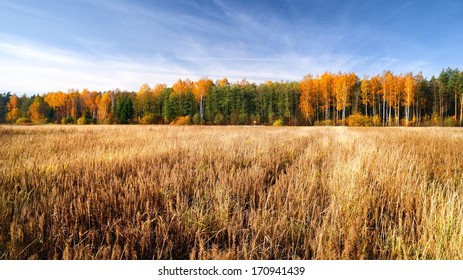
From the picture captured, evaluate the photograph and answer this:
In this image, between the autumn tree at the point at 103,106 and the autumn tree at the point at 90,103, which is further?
the autumn tree at the point at 90,103

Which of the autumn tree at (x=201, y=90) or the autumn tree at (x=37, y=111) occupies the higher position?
the autumn tree at (x=201, y=90)

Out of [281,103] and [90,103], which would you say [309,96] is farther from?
[90,103]

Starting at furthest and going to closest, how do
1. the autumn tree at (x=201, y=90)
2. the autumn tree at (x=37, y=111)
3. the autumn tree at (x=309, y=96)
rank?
1. the autumn tree at (x=201, y=90)
2. the autumn tree at (x=37, y=111)
3. the autumn tree at (x=309, y=96)

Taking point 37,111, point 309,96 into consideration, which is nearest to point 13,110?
point 37,111

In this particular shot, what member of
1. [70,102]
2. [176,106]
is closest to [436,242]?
[176,106]

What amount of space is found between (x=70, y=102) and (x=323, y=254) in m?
86.1

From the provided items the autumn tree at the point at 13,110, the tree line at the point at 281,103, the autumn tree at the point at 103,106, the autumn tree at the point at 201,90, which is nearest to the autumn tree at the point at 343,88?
the tree line at the point at 281,103

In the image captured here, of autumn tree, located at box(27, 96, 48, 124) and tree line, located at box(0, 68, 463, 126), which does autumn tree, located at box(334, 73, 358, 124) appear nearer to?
tree line, located at box(0, 68, 463, 126)

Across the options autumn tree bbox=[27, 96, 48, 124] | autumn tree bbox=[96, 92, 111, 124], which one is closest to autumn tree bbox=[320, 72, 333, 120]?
autumn tree bbox=[96, 92, 111, 124]

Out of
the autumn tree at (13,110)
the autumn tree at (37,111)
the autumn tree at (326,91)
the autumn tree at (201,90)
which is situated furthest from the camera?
the autumn tree at (201,90)

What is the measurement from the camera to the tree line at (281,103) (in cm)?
4719

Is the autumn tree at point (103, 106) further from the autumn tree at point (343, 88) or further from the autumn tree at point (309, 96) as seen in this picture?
the autumn tree at point (343, 88)

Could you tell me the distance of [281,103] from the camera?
58.5m

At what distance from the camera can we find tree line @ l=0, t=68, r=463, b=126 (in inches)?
1858
